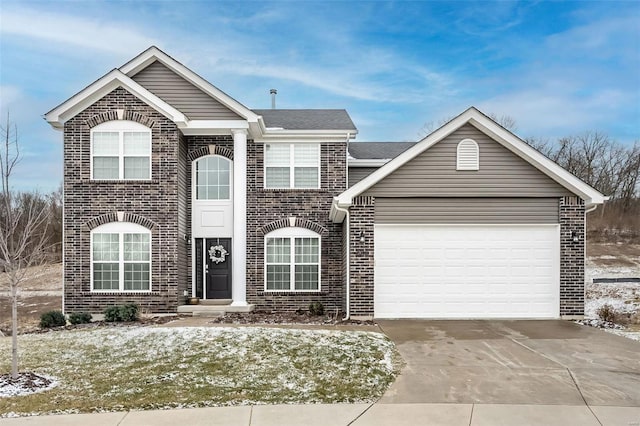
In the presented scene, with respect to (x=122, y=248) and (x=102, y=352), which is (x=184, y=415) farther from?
(x=122, y=248)

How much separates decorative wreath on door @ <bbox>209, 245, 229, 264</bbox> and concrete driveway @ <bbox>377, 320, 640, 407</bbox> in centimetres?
623

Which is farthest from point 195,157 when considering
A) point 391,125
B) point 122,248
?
point 391,125

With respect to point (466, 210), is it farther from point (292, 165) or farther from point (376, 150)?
point (376, 150)

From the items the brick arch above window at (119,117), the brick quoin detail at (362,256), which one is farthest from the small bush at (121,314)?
the brick quoin detail at (362,256)

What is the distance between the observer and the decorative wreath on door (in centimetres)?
1603

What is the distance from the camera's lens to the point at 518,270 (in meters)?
13.1

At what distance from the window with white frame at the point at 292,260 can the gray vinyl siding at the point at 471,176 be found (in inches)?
145

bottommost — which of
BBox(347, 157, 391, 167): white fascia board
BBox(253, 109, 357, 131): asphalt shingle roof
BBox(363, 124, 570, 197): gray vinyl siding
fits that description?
BBox(363, 124, 570, 197): gray vinyl siding

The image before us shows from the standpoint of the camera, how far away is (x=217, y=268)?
16062 millimetres

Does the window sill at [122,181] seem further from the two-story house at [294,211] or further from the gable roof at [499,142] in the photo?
the gable roof at [499,142]

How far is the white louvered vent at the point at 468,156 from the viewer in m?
13.1

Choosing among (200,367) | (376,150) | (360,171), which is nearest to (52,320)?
(200,367)

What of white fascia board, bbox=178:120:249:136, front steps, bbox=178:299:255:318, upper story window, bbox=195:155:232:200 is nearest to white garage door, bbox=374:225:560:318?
front steps, bbox=178:299:255:318

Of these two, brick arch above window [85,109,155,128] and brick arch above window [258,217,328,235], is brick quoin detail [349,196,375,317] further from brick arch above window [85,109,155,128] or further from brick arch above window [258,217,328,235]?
brick arch above window [85,109,155,128]
